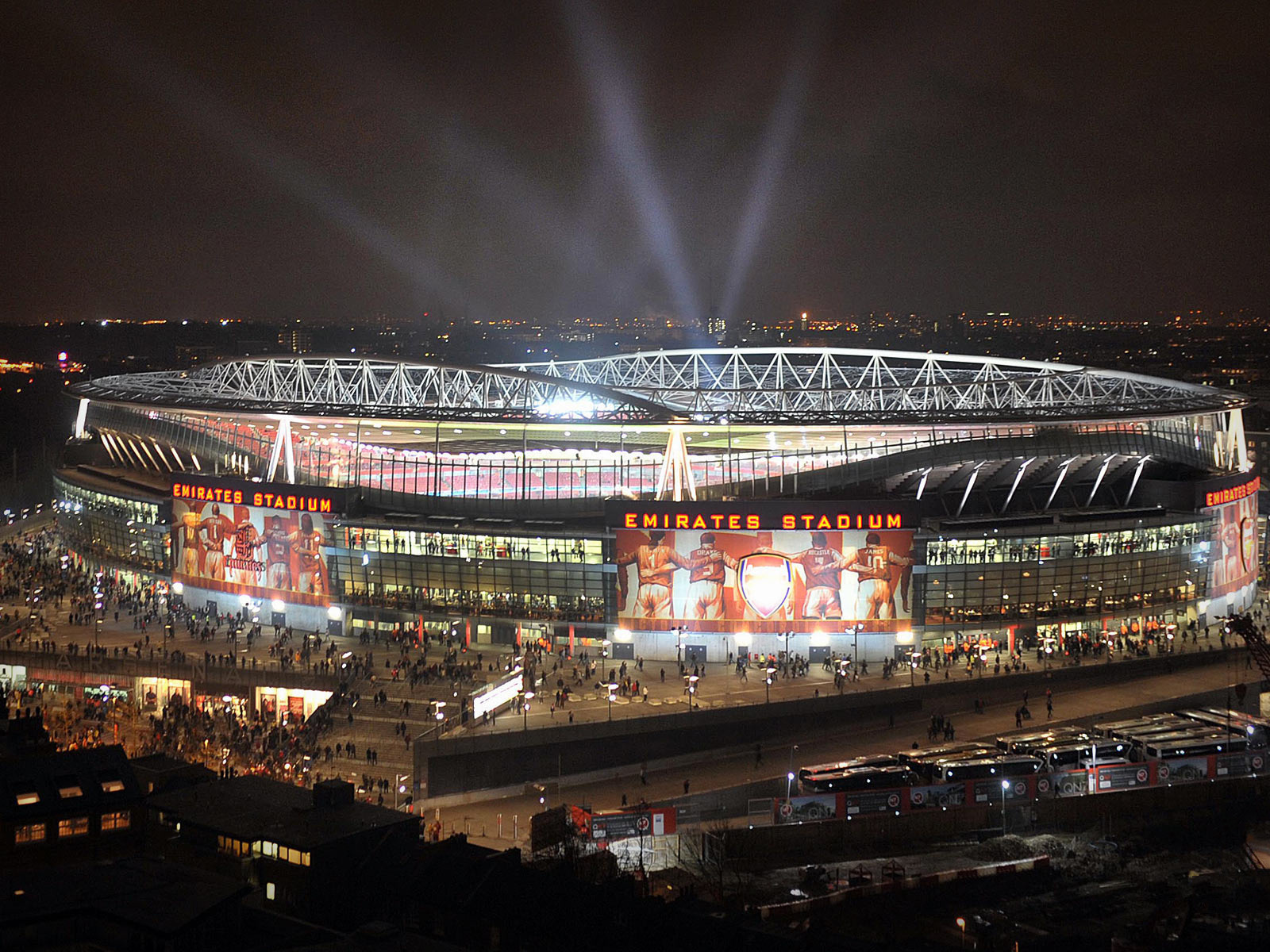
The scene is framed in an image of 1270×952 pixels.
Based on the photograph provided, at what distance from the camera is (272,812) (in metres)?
32.7

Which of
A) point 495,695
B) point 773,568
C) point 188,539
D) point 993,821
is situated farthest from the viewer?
point 188,539

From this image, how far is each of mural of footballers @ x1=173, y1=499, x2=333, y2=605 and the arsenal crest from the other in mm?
17797

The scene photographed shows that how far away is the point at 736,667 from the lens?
180 feet

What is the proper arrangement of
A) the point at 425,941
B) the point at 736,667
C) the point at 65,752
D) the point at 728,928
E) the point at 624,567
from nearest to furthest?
the point at 425,941 → the point at 728,928 → the point at 65,752 → the point at 736,667 → the point at 624,567

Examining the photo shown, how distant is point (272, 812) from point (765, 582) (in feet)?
93.7

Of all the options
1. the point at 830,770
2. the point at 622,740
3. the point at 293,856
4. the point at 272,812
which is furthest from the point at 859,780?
the point at 293,856

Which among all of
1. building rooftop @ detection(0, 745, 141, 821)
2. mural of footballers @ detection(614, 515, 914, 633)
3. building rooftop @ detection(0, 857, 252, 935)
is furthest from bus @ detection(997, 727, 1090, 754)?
building rooftop @ detection(0, 857, 252, 935)

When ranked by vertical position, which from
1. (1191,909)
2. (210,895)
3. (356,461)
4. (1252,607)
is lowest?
(1191,909)

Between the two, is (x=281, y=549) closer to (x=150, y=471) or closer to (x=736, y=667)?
(x=150, y=471)

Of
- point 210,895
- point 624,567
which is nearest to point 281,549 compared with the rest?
point 624,567

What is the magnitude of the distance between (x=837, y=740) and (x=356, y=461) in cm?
2792

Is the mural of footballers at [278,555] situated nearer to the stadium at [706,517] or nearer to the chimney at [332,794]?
the stadium at [706,517]

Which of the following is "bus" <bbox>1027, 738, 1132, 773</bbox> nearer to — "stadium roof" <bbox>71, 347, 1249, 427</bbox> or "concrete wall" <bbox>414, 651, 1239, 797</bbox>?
"concrete wall" <bbox>414, 651, 1239, 797</bbox>

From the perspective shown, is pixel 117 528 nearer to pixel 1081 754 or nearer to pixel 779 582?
pixel 779 582
